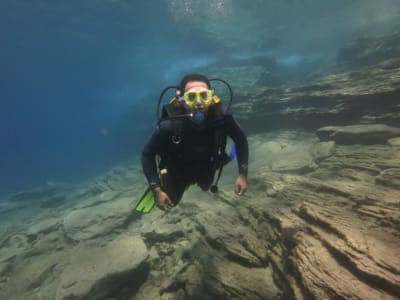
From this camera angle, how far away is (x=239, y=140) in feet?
12.9

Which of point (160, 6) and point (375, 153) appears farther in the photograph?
point (160, 6)

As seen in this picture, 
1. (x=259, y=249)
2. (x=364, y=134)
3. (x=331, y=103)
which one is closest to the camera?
(x=259, y=249)

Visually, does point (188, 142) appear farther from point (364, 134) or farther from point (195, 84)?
point (364, 134)

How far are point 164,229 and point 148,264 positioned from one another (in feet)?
3.14

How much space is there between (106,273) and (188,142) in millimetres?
2985

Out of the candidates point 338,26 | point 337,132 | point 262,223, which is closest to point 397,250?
point 262,223

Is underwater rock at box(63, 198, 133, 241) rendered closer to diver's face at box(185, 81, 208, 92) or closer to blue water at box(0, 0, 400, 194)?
diver's face at box(185, 81, 208, 92)

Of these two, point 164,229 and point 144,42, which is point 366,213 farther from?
point 144,42

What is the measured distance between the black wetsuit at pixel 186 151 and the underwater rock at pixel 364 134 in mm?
5192

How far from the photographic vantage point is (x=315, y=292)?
276 cm

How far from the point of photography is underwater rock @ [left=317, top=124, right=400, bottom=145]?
6.85 meters

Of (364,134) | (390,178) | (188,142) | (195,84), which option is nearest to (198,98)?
(195,84)

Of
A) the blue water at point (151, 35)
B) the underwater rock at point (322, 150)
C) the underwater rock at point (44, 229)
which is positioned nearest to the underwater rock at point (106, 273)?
the underwater rock at point (44, 229)

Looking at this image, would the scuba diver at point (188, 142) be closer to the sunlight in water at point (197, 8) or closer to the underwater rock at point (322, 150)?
the underwater rock at point (322, 150)
